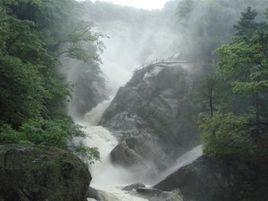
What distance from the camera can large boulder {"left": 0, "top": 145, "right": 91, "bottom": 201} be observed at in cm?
1385

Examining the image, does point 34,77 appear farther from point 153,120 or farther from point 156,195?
point 153,120

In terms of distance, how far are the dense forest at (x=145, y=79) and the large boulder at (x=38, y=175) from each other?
0.92m

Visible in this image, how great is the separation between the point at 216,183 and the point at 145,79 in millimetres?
15958

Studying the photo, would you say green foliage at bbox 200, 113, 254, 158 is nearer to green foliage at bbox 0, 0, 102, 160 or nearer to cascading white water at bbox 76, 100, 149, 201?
cascading white water at bbox 76, 100, 149, 201

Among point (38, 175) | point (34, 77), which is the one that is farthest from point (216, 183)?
point (38, 175)

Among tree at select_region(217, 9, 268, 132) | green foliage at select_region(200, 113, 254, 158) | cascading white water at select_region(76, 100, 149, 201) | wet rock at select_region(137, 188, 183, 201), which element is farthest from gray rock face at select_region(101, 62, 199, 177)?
wet rock at select_region(137, 188, 183, 201)

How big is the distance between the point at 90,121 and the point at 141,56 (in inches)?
985

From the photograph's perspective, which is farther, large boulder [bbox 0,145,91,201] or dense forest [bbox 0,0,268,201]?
dense forest [bbox 0,0,268,201]

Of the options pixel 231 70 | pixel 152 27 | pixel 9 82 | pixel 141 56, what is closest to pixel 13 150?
pixel 9 82

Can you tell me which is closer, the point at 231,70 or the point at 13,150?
the point at 13,150

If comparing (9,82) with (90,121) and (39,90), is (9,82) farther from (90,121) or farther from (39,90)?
(90,121)

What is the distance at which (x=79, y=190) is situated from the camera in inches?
598

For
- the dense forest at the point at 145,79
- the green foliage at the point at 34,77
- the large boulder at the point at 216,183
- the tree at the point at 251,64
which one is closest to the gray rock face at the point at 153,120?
the dense forest at the point at 145,79

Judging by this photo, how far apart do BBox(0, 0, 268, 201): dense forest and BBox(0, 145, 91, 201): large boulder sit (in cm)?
92
